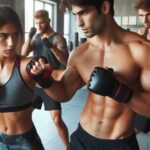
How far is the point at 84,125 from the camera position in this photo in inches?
63.3

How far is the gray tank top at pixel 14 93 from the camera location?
147 centimetres

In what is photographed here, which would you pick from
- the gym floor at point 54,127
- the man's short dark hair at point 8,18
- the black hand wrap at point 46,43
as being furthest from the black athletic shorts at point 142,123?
the man's short dark hair at point 8,18

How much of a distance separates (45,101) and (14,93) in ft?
4.14

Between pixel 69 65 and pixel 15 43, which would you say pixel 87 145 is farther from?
pixel 15 43

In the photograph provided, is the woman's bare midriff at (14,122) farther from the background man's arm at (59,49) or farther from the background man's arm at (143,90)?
the background man's arm at (59,49)

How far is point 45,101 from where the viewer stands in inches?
107

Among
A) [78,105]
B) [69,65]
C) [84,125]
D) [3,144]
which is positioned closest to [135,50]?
[69,65]

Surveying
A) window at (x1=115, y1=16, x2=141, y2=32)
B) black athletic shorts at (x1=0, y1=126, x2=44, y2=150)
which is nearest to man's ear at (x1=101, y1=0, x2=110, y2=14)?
black athletic shorts at (x1=0, y1=126, x2=44, y2=150)

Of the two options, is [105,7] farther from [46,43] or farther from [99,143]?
[46,43]

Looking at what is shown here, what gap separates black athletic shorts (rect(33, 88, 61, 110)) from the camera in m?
2.68

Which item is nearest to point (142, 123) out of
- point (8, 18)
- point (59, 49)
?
point (59, 49)

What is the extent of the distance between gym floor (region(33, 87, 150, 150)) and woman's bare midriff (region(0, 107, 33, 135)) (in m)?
1.40

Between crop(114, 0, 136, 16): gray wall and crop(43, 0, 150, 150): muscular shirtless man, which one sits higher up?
crop(114, 0, 136, 16): gray wall

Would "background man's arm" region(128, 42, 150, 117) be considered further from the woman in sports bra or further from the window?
the window
